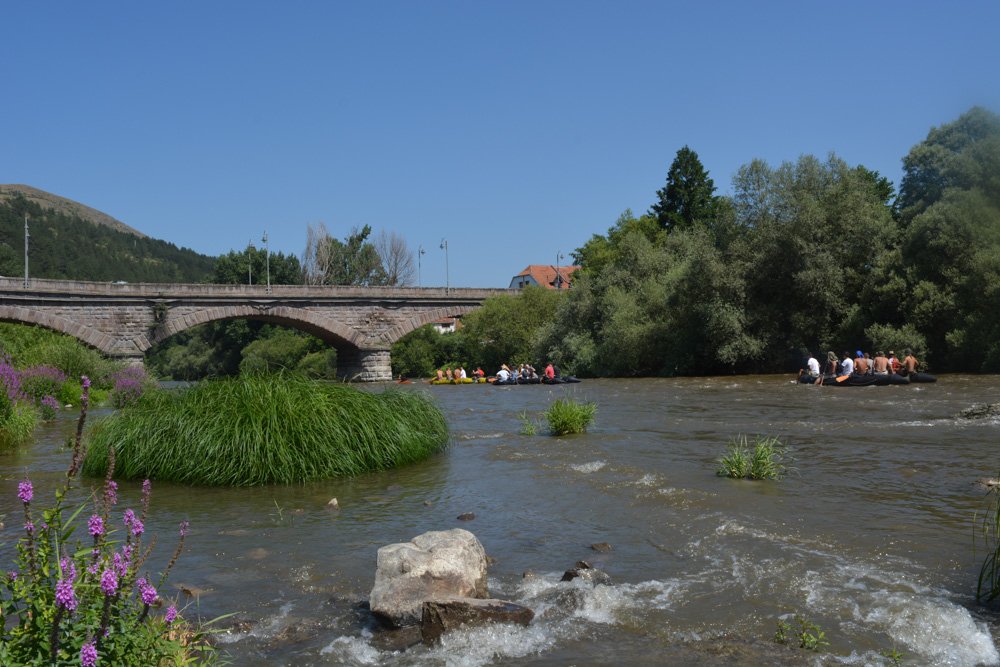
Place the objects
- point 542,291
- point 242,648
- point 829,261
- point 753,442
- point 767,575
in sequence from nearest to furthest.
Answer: point 242,648, point 767,575, point 753,442, point 829,261, point 542,291

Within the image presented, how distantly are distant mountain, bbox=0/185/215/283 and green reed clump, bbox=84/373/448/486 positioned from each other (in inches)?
3450

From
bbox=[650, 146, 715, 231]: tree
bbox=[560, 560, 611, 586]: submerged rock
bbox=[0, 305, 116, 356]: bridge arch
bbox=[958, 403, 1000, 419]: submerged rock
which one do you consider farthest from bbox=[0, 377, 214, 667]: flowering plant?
bbox=[650, 146, 715, 231]: tree

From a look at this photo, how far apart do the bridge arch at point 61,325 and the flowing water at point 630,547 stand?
3065 centimetres

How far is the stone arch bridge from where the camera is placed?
42000 mm

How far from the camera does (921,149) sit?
40344 millimetres

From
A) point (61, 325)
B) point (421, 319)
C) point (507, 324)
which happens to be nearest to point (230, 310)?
point (61, 325)

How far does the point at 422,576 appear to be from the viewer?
575cm

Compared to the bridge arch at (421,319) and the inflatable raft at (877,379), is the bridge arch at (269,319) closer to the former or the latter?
the bridge arch at (421,319)

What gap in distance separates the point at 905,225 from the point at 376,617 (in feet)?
122

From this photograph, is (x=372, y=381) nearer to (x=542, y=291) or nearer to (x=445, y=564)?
(x=542, y=291)

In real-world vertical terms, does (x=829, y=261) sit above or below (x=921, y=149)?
below

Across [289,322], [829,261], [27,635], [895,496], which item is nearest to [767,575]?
[895,496]

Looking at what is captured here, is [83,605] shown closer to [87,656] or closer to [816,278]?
[87,656]

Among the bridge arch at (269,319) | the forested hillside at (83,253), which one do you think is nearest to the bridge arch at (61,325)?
the bridge arch at (269,319)
